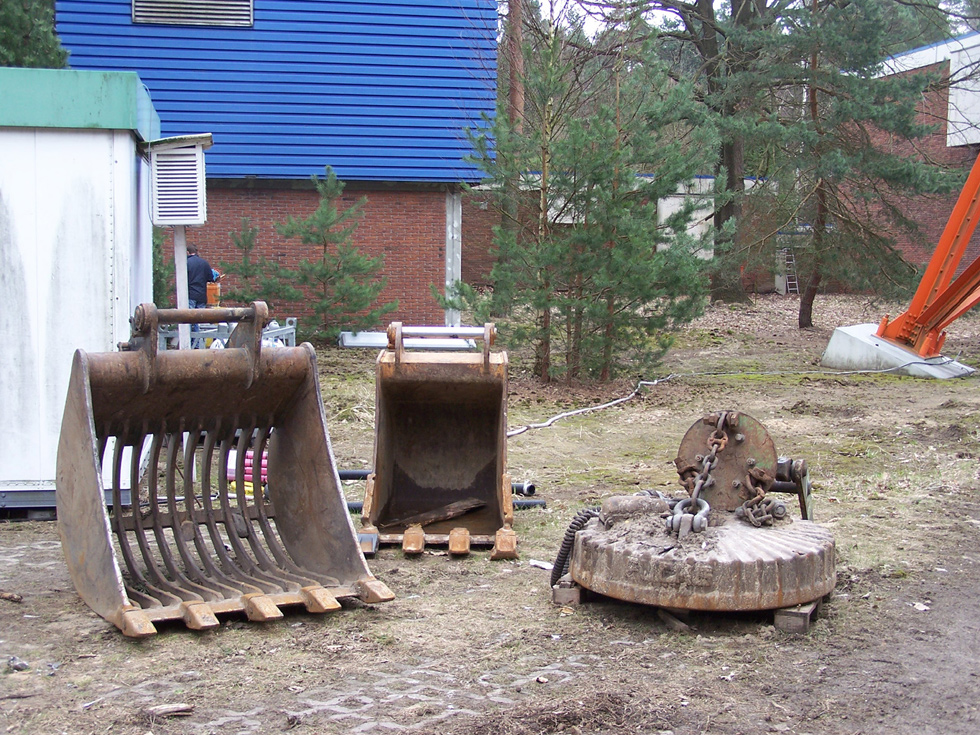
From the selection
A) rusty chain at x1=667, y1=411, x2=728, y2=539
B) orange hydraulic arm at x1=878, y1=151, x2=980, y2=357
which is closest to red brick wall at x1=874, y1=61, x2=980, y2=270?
orange hydraulic arm at x1=878, y1=151, x2=980, y2=357

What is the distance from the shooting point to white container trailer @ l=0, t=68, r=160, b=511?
670 cm

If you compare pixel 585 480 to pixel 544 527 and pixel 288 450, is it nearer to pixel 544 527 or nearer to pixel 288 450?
pixel 544 527

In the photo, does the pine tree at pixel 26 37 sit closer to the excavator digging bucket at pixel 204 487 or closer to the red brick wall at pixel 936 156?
the excavator digging bucket at pixel 204 487

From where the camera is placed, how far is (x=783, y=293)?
28.8 metres

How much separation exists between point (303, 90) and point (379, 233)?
9.07 ft

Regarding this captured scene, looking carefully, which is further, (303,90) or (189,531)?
(303,90)

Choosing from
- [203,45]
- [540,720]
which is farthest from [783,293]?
[540,720]

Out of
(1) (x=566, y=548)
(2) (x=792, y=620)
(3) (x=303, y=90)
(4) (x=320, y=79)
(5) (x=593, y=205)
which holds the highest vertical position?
(4) (x=320, y=79)

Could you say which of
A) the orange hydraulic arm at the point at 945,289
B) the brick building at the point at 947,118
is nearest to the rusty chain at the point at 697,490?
the orange hydraulic arm at the point at 945,289

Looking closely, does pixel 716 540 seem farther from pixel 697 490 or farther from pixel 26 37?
pixel 26 37

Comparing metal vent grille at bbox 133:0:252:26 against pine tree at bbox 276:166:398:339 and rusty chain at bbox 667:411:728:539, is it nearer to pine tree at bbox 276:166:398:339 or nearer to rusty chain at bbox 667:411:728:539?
pine tree at bbox 276:166:398:339

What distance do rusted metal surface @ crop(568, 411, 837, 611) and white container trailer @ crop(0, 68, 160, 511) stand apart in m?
3.78

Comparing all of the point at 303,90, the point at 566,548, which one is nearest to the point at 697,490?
the point at 566,548

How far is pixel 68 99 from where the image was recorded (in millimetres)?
6762
